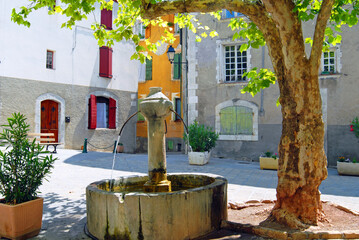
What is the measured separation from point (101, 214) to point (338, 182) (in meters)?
6.58

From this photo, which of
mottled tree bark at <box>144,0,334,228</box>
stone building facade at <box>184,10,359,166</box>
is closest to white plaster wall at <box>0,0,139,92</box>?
stone building facade at <box>184,10,359,166</box>

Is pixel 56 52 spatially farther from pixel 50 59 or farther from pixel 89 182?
pixel 89 182

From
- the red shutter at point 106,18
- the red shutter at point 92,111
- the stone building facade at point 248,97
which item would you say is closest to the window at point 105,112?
the red shutter at point 92,111

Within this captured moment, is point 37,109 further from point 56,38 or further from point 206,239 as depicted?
point 206,239

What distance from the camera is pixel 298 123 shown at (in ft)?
13.3

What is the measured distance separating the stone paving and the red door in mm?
3534

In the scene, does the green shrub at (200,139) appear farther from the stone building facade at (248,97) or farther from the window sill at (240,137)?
the stone building facade at (248,97)

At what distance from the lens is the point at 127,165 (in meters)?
10.4

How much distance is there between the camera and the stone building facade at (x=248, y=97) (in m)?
11.1

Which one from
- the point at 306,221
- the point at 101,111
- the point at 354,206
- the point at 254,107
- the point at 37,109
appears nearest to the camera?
the point at 306,221

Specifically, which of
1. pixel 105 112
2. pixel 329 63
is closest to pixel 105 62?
pixel 105 112

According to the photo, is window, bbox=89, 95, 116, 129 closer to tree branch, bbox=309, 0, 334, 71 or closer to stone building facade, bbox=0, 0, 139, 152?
stone building facade, bbox=0, 0, 139, 152

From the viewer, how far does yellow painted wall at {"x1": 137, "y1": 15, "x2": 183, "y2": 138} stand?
18.7 metres

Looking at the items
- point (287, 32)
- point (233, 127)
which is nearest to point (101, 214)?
point (287, 32)
